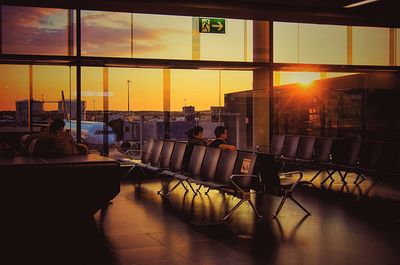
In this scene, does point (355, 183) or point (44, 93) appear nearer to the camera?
point (355, 183)

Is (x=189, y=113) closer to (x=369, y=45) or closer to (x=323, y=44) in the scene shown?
(x=323, y=44)

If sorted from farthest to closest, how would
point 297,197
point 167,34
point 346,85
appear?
point 346,85, point 167,34, point 297,197

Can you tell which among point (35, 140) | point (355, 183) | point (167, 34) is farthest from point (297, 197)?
point (167, 34)

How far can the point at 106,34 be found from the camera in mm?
11852

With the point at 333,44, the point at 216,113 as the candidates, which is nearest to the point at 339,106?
the point at 333,44

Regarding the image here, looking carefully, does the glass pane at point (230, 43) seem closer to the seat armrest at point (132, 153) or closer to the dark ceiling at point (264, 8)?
the dark ceiling at point (264, 8)

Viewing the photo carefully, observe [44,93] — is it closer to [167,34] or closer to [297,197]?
[167,34]

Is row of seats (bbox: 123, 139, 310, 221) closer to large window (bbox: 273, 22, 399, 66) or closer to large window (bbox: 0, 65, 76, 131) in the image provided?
large window (bbox: 0, 65, 76, 131)

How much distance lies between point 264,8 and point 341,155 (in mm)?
3217

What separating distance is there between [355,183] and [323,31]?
15.1 ft

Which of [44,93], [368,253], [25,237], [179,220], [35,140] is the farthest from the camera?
[44,93]

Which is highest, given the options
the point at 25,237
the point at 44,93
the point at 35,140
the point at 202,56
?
the point at 202,56

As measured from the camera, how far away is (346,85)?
1425 cm

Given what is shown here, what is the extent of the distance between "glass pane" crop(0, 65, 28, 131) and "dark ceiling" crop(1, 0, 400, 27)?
303 cm
